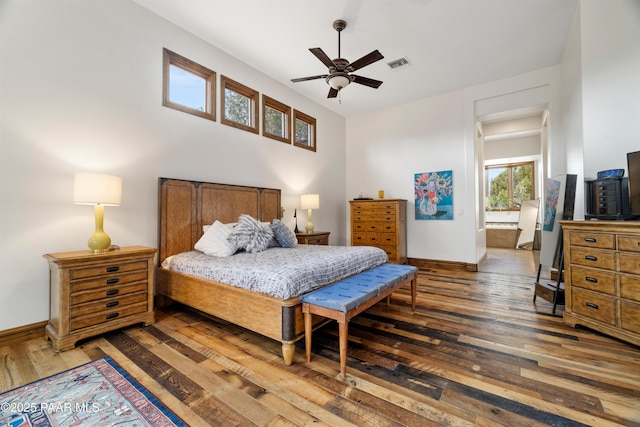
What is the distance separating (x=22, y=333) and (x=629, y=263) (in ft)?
16.7

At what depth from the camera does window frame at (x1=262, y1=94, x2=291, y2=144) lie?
15.0ft

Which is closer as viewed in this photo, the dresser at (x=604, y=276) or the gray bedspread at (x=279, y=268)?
the gray bedspread at (x=279, y=268)

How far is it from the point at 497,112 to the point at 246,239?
4.87 m

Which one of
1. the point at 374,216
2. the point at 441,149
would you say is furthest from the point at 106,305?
the point at 441,149

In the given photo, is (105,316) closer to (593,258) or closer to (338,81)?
(338,81)

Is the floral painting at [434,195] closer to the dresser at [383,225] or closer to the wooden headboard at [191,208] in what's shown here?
the dresser at [383,225]

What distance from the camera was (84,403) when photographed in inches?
61.8

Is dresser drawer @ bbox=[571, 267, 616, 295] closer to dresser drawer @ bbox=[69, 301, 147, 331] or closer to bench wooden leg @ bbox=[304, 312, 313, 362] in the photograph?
bench wooden leg @ bbox=[304, 312, 313, 362]

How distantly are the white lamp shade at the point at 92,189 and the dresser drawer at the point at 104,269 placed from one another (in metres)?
0.55

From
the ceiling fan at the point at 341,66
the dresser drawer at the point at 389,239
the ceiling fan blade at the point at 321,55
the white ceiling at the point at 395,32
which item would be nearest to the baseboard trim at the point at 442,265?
the dresser drawer at the point at 389,239

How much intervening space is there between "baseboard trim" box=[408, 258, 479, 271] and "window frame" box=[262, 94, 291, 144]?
138 inches

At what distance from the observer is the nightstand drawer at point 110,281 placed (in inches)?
88.4

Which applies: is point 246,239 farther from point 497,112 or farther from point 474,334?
point 497,112

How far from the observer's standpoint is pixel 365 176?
20.7ft
